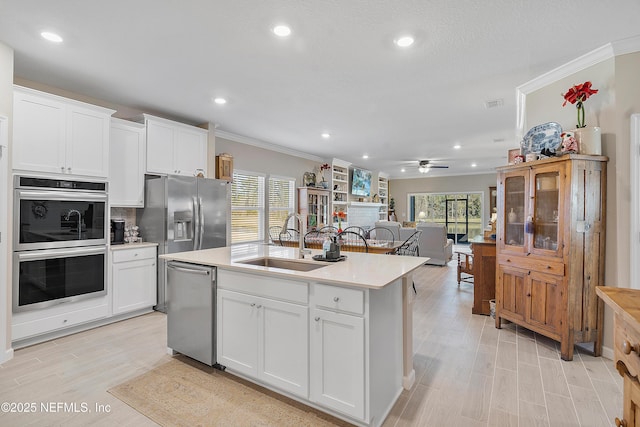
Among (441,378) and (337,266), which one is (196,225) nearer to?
(337,266)

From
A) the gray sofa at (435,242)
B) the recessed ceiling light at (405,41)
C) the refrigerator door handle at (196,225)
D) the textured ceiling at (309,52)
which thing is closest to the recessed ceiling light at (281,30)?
the textured ceiling at (309,52)

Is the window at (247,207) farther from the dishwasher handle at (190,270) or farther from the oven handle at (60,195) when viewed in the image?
the dishwasher handle at (190,270)

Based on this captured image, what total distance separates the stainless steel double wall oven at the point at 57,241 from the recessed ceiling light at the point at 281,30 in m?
2.65

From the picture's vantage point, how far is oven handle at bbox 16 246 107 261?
293 cm

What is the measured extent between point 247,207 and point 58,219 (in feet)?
10.4

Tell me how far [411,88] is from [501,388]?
9.84 feet

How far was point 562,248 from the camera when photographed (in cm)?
279

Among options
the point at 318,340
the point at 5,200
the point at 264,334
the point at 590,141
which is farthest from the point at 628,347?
the point at 5,200

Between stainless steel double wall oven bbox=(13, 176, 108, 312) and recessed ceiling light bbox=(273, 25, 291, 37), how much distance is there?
265 cm

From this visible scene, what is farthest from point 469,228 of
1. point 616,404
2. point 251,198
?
point 616,404

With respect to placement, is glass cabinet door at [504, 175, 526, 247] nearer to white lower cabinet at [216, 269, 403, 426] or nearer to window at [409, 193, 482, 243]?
white lower cabinet at [216, 269, 403, 426]

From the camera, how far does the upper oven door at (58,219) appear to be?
293 cm

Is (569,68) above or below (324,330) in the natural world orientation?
above

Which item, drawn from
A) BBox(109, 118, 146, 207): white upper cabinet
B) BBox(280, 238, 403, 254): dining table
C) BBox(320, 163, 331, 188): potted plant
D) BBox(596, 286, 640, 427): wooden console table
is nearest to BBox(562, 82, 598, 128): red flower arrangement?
BBox(596, 286, 640, 427): wooden console table
